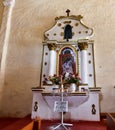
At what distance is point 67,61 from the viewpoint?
4676 mm

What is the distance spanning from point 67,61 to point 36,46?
113 centimetres

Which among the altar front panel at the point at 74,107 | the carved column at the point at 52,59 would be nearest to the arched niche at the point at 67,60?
the carved column at the point at 52,59

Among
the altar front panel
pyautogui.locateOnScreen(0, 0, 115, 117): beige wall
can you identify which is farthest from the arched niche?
the altar front panel

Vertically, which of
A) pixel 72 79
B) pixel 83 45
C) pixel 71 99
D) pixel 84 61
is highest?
pixel 83 45

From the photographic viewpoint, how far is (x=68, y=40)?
488 cm

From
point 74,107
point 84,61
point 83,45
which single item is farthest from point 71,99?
point 83,45

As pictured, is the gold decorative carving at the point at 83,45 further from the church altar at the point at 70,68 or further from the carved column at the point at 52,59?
the carved column at the point at 52,59

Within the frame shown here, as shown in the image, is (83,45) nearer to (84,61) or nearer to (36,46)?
(84,61)

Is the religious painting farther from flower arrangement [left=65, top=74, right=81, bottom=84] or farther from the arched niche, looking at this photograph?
flower arrangement [left=65, top=74, right=81, bottom=84]

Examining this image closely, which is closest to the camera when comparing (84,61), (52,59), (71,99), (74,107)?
(71,99)

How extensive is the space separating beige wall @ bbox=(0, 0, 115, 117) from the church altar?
235mm

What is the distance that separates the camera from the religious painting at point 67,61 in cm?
459

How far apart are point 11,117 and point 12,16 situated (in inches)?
133

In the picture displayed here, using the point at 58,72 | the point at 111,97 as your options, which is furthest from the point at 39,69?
the point at 111,97
